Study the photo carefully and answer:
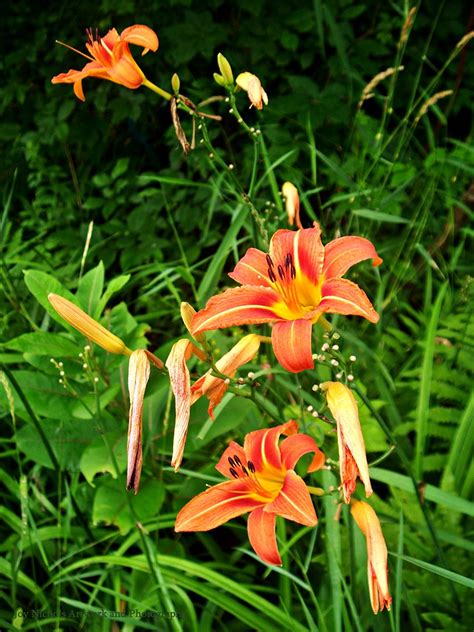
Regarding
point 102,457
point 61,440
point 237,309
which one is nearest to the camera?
point 237,309

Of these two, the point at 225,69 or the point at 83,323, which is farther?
the point at 225,69

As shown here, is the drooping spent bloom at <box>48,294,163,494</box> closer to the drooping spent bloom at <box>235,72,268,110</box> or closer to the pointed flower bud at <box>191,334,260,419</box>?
the pointed flower bud at <box>191,334,260,419</box>

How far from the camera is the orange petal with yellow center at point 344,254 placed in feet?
3.81

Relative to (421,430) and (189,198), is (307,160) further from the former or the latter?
(421,430)

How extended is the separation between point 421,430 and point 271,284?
658 mm

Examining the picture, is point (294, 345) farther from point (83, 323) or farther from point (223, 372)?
point (83, 323)

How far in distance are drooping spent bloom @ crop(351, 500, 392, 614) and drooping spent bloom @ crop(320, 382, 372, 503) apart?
5.4 inches

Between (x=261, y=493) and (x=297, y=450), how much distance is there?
0.10m

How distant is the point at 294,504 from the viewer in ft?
3.61

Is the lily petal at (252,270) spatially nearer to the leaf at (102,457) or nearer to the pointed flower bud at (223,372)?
the pointed flower bud at (223,372)

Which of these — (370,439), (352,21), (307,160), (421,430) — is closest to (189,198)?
(307,160)

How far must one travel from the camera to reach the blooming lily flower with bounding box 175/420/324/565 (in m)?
1.11

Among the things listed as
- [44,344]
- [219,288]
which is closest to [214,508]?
[44,344]

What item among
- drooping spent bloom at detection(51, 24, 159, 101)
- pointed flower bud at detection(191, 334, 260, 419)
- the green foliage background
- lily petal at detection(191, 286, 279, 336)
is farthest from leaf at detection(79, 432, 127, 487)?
drooping spent bloom at detection(51, 24, 159, 101)
